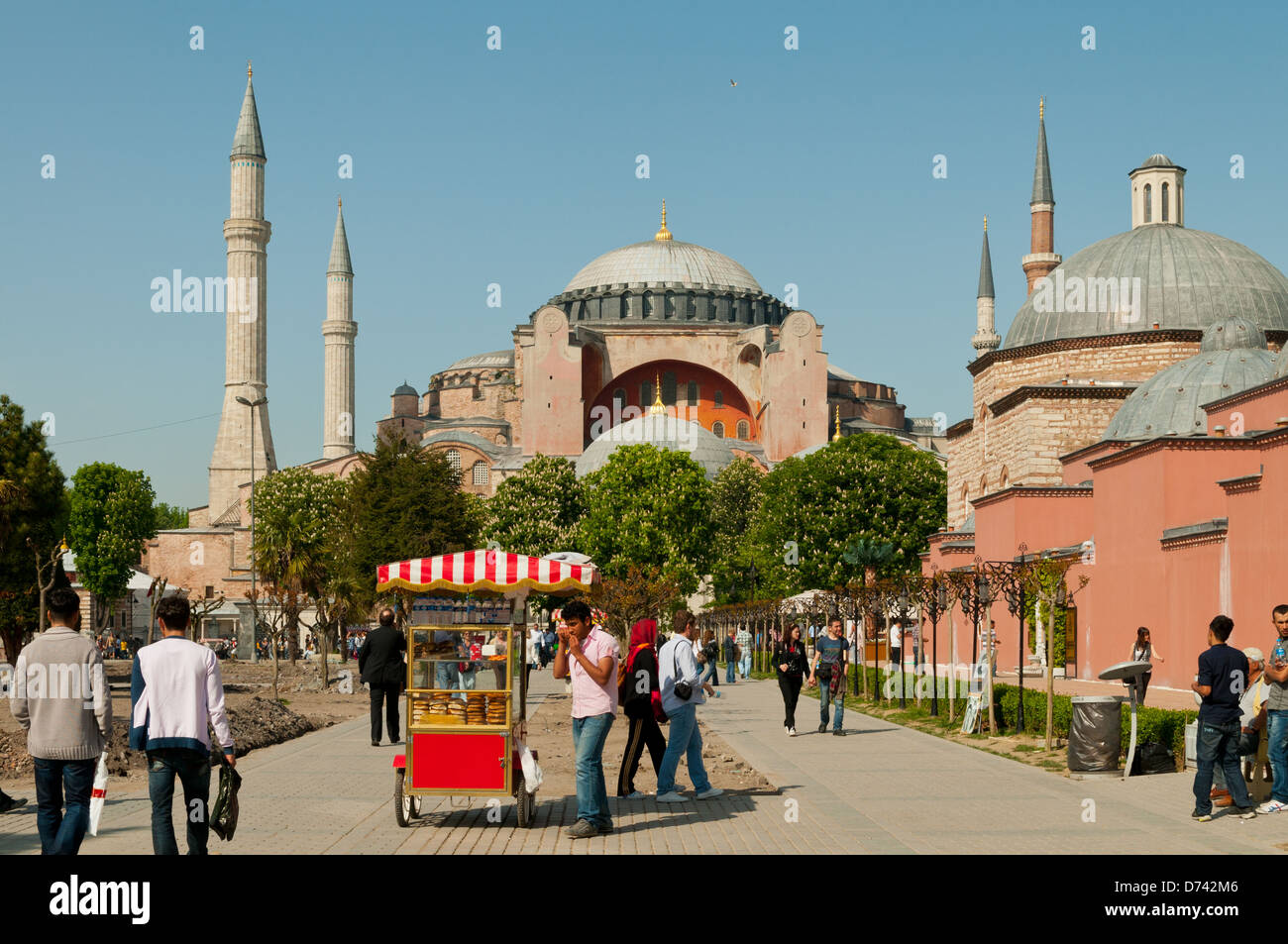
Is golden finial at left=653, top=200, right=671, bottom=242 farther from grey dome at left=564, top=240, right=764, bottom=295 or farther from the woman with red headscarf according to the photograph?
the woman with red headscarf

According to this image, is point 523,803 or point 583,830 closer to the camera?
point 583,830

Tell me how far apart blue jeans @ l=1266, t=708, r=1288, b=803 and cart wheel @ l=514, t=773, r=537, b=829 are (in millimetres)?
5337

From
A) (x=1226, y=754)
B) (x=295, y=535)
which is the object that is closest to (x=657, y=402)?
(x=295, y=535)

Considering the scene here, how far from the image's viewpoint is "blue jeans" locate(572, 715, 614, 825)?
9383mm

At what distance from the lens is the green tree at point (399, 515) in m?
33.7

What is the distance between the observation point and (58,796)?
24.3 feet

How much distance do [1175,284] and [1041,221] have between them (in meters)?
12.6

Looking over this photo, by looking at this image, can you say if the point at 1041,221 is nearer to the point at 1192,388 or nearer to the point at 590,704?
the point at 1192,388

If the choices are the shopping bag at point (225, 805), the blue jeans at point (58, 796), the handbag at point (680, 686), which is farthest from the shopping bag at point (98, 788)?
the handbag at point (680, 686)

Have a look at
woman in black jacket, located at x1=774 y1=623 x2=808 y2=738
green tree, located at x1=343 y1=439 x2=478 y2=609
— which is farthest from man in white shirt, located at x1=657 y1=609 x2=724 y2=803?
green tree, located at x1=343 y1=439 x2=478 y2=609

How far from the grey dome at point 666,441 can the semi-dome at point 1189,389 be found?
39440 mm

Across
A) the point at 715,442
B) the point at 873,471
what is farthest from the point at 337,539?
the point at 715,442

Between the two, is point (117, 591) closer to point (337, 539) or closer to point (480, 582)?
point (337, 539)
